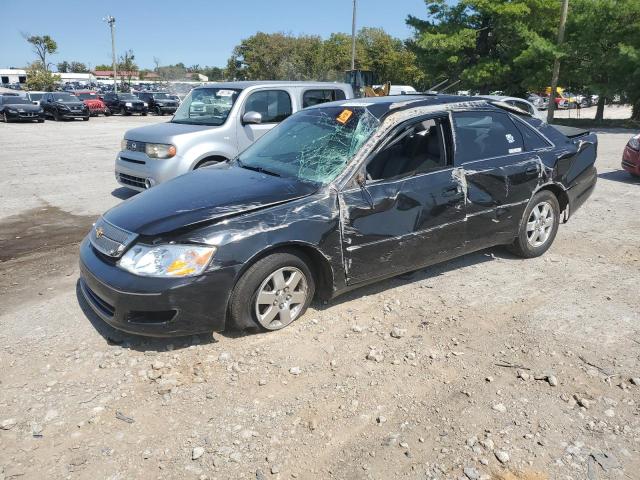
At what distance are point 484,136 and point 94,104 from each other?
109 ft

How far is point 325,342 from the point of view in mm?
3578

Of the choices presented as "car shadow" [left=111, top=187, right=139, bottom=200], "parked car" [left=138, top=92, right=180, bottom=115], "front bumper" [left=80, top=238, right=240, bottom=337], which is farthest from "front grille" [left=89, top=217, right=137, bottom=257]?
"parked car" [left=138, top=92, right=180, bottom=115]

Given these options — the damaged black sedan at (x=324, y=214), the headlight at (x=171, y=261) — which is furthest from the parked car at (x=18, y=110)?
the headlight at (x=171, y=261)

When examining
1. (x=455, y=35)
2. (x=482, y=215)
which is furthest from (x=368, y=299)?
(x=455, y=35)

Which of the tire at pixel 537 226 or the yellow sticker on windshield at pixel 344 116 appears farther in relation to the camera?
the tire at pixel 537 226

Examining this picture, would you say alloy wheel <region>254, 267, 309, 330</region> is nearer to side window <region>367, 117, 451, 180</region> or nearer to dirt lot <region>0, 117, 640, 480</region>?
dirt lot <region>0, 117, 640, 480</region>

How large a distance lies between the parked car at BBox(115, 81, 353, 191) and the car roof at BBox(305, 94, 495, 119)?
2974 millimetres

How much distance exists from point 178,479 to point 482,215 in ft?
10.7

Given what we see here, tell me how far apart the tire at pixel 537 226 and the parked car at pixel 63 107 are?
2789 centimetres

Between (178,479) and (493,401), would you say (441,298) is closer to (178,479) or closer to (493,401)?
(493,401)

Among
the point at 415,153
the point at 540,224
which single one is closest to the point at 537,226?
the point at 540,224

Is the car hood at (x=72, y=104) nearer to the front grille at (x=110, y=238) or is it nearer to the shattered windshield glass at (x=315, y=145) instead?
the shattered windshield glass at (x=315, y=145)

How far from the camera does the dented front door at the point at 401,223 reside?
3762mm

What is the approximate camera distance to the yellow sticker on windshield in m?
4.24
